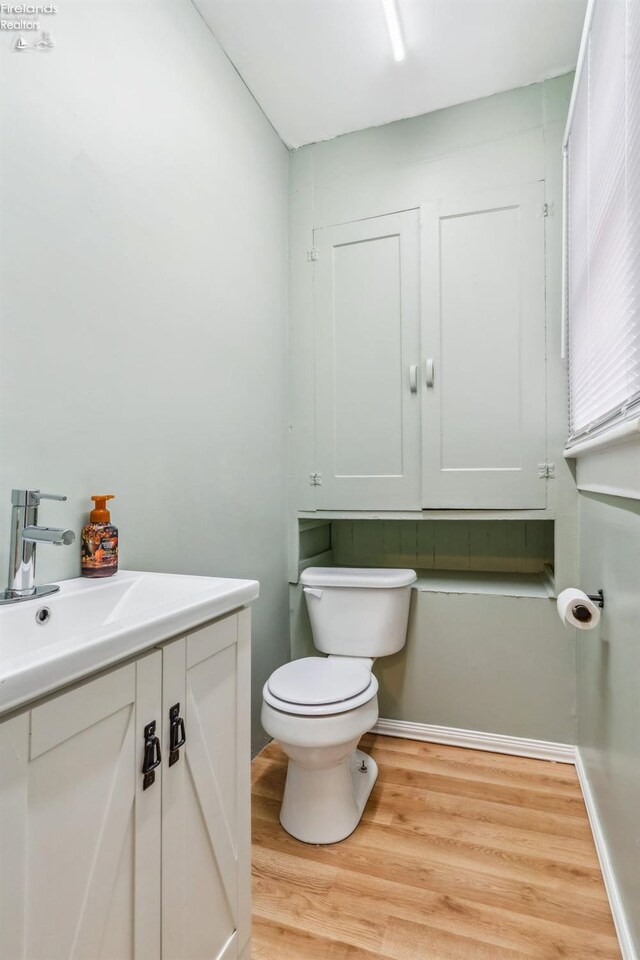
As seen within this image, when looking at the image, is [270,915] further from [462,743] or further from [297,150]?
[297,150]

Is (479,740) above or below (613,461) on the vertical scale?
below

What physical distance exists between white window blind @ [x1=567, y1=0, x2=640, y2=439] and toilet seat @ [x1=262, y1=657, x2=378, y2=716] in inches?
40.6

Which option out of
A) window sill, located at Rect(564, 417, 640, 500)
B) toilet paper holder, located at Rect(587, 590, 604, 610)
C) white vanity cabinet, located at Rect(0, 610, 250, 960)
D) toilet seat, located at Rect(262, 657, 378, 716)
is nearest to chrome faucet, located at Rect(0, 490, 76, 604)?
white vanity cabinet, located at Rect(0, 610, 250, 960)

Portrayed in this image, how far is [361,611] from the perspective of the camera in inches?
75.9

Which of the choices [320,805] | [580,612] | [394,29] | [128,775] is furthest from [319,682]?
[394,29]

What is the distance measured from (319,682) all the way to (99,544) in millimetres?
824

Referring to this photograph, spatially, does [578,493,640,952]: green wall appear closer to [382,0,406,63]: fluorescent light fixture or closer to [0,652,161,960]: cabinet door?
[0,652,161,960]: cabinet door

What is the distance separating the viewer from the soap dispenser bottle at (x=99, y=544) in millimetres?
1107

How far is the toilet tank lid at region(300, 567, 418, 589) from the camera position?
6.21 ft

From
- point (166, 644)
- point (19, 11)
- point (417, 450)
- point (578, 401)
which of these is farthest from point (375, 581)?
point (19, 11)

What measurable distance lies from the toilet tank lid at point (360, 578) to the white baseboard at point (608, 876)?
86 centimetres

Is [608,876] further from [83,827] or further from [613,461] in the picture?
[83,827]

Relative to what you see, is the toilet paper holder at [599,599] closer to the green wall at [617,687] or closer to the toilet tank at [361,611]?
the green wall at [617,687]

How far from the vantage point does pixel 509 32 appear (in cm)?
168
